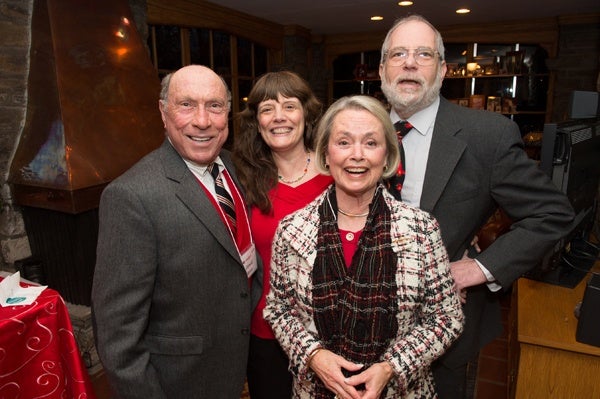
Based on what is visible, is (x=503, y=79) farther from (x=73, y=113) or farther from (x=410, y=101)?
(x=73, y=113)

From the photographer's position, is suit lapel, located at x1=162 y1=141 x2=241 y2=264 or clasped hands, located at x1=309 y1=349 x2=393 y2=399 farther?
suit lapel, located at x1=162 y1=141 x2=241 y2=264

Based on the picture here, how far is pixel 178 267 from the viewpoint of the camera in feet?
4.09

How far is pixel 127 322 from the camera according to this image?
3.91 feet

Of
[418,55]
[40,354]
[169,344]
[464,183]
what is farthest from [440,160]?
[40,354]

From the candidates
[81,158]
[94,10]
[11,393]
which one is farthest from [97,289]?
[94,10]

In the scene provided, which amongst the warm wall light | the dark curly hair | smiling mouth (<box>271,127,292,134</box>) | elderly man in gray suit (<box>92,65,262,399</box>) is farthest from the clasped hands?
the warm wall light

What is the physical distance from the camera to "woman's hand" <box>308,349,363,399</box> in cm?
116

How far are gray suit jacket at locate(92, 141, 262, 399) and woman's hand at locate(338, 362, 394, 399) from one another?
433 millimetres

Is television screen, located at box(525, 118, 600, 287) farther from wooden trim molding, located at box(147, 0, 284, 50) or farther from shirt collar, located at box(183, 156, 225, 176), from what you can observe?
wooden trim molding, located at box(147, 0, 284, 50)

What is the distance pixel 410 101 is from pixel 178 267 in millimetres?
892

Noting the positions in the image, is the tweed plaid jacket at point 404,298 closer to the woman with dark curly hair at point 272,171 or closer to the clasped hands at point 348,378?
the clasped hands at point 348,378

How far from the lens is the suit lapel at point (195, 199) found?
1.27 meters

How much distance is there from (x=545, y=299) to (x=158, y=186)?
5.30 feet

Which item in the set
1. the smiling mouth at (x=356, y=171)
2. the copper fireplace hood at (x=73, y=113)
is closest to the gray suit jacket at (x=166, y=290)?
the smiling mouth at (x=356, y=171)
